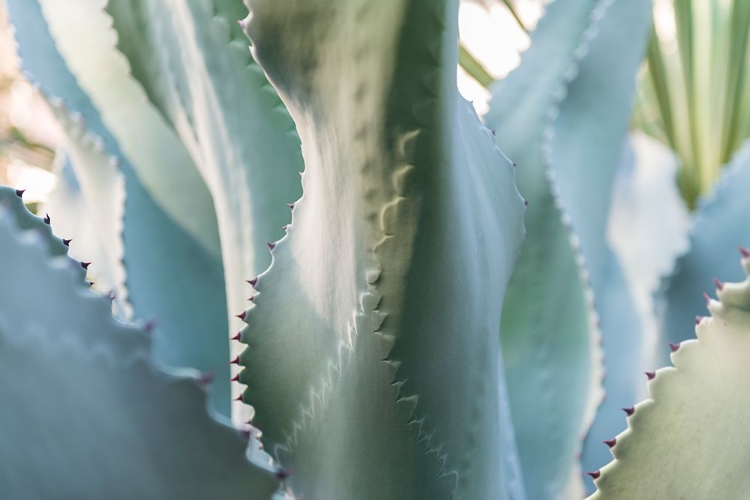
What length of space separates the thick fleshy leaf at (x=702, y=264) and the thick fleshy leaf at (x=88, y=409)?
337mm

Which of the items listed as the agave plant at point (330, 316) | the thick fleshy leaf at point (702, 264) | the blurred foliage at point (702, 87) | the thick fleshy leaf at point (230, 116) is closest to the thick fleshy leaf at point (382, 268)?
the agave plant at point (330, 316)

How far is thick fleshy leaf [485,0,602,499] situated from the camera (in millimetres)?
491

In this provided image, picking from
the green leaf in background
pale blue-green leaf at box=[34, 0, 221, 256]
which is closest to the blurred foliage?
the green leaf in background

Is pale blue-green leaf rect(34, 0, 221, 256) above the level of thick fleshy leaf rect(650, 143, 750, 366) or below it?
above

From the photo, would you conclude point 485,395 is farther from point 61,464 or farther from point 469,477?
point 61,464

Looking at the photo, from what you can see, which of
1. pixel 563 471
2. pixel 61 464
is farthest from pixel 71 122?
pixel 563 471

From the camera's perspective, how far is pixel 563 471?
1.54ft

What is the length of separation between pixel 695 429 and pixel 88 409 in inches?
9.3

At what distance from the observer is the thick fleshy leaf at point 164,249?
50 cm

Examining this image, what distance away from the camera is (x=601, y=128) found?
0.54 m

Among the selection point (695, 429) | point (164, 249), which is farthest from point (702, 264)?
point (164, 249)

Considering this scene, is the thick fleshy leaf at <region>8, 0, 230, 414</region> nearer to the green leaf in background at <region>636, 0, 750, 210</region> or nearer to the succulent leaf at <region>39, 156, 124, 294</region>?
the succulent leaf at <region>39, 156, 124, 294</region>

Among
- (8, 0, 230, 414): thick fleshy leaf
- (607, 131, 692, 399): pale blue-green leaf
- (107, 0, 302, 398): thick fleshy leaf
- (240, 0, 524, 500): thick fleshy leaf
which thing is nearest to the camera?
(240, 0, 524, 500): thick fleshy leaf

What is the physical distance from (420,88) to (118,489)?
0.18 m
